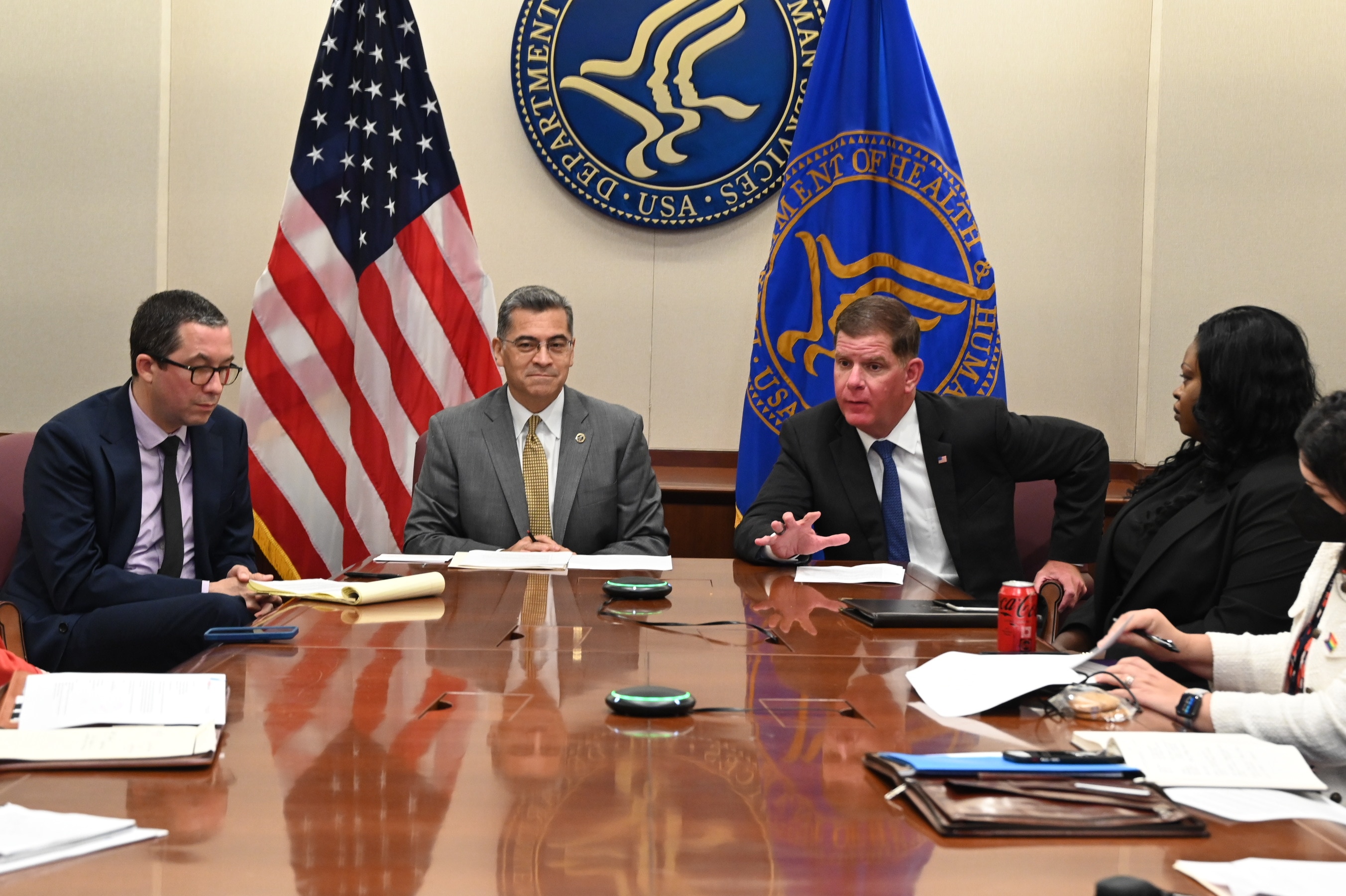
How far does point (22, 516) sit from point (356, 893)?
86.4 inches

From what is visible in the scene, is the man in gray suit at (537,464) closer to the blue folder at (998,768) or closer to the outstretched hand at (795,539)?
the outstretched hand at (795,539)

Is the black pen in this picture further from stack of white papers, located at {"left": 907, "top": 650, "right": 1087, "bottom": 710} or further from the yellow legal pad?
the yellow legal pad

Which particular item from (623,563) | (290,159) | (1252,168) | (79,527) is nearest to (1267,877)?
(623,563)

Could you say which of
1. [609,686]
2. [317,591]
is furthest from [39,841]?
[317,591]

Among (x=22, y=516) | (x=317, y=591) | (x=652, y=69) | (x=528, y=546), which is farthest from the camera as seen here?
(x=652, y=69)

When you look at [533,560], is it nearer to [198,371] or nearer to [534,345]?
[534,345]

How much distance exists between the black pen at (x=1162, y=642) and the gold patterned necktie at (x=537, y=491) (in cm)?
189

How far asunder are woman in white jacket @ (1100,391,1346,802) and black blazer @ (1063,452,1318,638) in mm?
325

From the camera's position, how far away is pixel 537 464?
11.5 feet

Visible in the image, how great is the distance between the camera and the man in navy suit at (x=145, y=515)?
2.56 meters

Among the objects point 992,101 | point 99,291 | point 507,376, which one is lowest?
point 507,376

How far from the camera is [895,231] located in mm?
4246

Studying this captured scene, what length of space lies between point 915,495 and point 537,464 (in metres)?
1.12

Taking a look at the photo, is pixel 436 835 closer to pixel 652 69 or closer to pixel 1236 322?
pixel 1236 322
